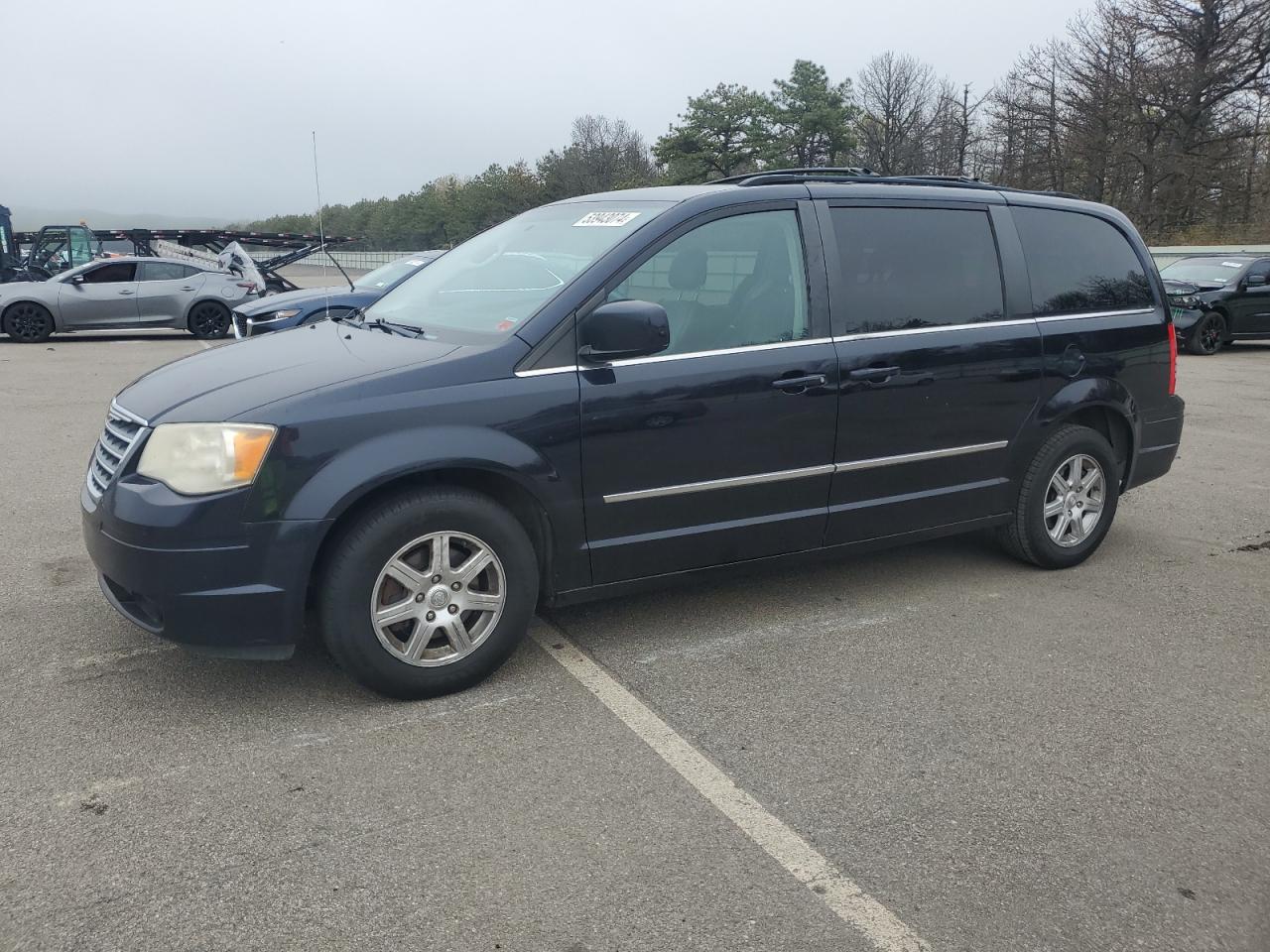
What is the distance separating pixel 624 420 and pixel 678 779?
4.34ft

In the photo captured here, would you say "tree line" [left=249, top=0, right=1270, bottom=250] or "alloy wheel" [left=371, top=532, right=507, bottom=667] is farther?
"tree line" [left=249, top=0, right=1270, bottom=250]

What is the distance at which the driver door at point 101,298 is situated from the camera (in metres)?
16.7

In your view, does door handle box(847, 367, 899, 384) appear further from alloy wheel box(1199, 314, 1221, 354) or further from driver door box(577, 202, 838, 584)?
alloy wheel box(1199, 314, 1221, 354)

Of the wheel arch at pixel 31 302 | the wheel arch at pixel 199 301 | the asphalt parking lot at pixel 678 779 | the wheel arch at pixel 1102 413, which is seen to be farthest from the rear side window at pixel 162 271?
the wheel arch at pixel 1102 413

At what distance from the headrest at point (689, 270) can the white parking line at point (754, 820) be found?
1.52 metres

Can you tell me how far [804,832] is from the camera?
2.87 meters

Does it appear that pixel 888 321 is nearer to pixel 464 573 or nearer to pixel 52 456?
pixel 464 573

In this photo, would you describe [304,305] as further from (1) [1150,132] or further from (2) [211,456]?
(1) [1150,132]

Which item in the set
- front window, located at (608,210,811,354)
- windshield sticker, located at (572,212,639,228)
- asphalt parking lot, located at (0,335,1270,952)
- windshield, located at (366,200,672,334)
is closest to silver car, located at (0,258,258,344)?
asphalt parking lot, located at (0,335,1270,952)

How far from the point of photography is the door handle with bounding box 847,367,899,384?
14.1ft

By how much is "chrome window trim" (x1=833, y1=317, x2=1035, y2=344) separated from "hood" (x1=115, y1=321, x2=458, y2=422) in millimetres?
1679

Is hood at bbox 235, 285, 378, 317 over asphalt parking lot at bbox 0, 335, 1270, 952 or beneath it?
over

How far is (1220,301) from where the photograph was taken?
628 inches

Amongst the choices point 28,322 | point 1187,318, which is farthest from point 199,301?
point 1187,318
